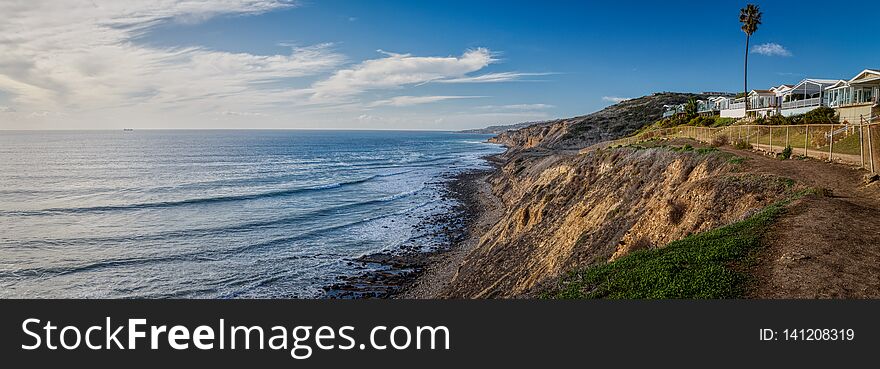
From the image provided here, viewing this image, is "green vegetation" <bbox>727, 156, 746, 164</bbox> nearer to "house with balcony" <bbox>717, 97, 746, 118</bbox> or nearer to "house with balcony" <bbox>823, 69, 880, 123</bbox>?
"house with balcony" <bbox>823, 69, 880, 123</bbox>

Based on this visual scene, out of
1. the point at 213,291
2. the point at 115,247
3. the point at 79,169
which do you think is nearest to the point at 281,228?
the point at 115,247

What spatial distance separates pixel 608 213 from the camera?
78.1ft

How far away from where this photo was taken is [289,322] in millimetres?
6770

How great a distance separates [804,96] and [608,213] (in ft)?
173

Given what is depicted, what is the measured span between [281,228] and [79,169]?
6448 centimetres

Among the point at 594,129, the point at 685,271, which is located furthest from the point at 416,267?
the point at 594,129

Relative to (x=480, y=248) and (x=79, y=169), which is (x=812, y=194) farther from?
(x=79, y=169)

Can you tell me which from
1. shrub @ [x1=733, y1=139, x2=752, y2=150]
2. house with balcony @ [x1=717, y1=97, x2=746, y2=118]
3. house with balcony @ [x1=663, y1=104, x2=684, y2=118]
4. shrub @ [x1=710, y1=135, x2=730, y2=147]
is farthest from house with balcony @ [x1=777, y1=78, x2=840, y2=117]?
house with balcony @ [x1=663, y1=104, x2=684, y2=118]

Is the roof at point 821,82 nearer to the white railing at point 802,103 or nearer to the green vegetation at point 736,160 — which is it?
the white railing at point 802,103

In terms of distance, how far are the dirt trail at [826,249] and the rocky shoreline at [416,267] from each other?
628 inches

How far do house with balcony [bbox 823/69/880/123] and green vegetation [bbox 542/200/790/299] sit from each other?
138 feet

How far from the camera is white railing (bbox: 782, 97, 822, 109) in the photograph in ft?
182

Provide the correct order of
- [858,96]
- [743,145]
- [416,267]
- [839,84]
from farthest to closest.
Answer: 1. [839,84]
2. [858,96]
3. [743,145]
4. [416,267]

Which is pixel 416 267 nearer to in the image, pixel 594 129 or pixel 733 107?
pixel 733 107
